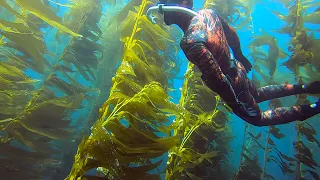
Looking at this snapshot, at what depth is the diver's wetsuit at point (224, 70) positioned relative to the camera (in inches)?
112

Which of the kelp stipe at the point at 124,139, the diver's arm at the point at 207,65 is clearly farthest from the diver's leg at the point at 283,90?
the kelp stipe at the point at 124,139

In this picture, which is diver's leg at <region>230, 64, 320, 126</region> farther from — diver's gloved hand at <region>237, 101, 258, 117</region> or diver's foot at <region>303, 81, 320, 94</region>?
diver's foot at <region>303, 81, 320, 94</region>

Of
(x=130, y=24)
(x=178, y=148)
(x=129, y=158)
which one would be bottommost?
(x=129, y=158)

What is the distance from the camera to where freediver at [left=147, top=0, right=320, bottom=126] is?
288cm

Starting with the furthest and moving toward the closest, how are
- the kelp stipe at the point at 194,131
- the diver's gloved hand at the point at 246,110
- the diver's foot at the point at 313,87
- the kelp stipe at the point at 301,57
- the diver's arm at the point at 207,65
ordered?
the kelp stipe at the point at 301,57 → the diver's foot at the point at 313,87 → the diver's gloved hand at the point at 246,110 → the kelp stipe at the point at 194,131 → the diver's arm at the point at 207,65

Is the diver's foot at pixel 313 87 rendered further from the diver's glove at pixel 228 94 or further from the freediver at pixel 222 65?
the diver's glove at pixel 228 94

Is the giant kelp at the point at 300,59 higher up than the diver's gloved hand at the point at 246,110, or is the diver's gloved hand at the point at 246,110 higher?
the giant kelp at the point at 300,59

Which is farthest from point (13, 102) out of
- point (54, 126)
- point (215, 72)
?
point (215, 72)

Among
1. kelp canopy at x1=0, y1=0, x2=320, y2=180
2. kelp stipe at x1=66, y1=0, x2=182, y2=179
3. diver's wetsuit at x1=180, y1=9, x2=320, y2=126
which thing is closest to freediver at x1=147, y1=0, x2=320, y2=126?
diver's wetsuit at x1=180, y1=9, x2=320, y2=126

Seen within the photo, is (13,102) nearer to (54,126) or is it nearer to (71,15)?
(54,126)

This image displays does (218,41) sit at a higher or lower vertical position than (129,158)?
higher

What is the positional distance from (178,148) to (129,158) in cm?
94

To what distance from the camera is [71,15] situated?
6.12 meters

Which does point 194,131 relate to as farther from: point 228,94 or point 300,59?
point 300,59
